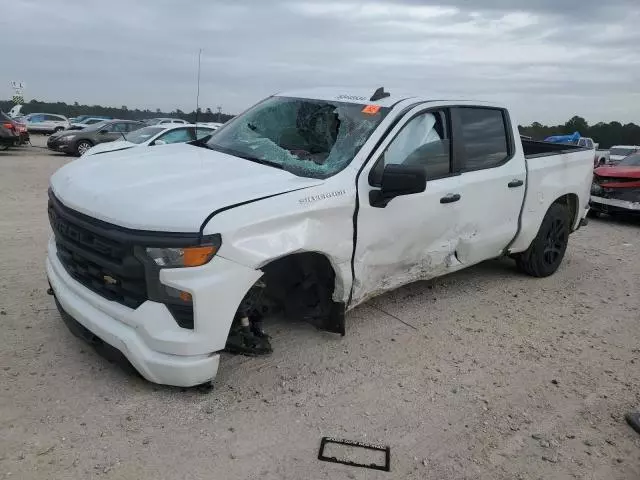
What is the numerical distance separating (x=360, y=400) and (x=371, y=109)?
2.13m

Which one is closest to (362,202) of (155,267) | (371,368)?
(371,368)

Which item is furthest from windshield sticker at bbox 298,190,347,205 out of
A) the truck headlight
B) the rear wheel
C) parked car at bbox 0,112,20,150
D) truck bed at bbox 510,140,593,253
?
the rear wheel

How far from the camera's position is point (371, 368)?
12.5ft

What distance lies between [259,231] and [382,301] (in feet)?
7.16

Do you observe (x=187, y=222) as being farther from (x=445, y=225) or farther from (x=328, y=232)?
(x=445, y=225)

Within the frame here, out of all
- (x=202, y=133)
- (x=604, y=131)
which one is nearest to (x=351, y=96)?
(x=202, y=133)

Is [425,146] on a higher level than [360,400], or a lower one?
higher

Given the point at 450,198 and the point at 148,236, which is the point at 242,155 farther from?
the point at 450,198

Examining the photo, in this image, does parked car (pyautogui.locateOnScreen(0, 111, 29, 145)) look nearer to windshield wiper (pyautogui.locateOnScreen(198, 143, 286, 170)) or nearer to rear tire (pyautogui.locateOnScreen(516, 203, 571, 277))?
windshield wiper (pyautogui.locateOnScreen(198, 143, 286, 170))

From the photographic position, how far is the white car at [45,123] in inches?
1362

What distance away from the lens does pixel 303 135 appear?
4285 millimetres

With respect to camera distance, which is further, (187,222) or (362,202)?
(362,202)

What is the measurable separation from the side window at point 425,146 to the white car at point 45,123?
1375 inches

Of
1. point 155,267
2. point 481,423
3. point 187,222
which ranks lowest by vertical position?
point 481,423
